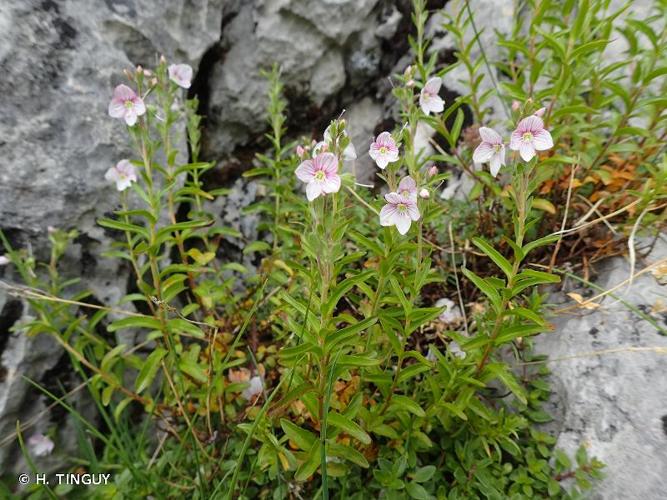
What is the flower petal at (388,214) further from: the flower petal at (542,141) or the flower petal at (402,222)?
the flower petal at (542,141)

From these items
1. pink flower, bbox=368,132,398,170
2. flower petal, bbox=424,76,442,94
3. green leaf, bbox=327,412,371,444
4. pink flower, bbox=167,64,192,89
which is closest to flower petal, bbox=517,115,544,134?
pink flower, bbox=368,132,398,170

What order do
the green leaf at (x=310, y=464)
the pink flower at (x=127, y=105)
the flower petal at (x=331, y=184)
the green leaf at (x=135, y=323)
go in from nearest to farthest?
the flower petal at (x=331, y=184) → the green leaf at (x=310, y=464) → the pink flower at (x=127, y=105) → the green leaf at (x=135, y=323)

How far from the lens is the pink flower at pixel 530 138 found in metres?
1.70

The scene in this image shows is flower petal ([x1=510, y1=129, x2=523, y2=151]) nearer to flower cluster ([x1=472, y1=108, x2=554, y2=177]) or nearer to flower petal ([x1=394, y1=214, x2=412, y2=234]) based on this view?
flower cluster ([x1=472, y1=108, x2=554, y2=177])

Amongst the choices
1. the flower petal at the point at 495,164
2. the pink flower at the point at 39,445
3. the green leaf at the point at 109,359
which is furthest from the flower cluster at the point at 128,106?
the flower petal at the point at 495,164

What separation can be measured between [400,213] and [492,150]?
0.53 m

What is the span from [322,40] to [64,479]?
144 inches

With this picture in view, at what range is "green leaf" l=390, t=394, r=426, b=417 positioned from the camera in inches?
77.4

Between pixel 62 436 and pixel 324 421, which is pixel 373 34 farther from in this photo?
pixel 62 436

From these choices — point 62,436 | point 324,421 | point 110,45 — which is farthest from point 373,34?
point 62,436

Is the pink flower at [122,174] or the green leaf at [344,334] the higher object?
the pink flower at [122,174]

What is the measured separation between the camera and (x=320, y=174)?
171 centimetres

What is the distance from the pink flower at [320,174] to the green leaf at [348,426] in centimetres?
92

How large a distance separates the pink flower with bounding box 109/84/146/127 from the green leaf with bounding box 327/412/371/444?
5.70 feet
